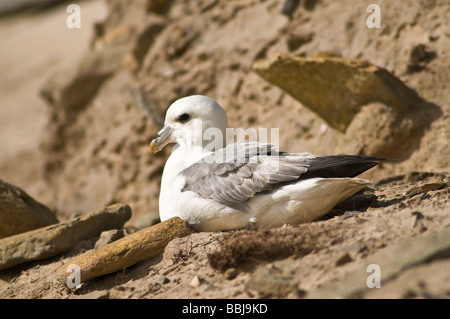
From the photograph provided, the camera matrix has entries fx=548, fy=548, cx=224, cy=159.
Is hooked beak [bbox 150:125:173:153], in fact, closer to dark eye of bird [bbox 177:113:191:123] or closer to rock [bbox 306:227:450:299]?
dark eye of bird [bbox 177:113:191:123]

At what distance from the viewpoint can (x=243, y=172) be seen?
162 inches

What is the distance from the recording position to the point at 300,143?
21.1 ft

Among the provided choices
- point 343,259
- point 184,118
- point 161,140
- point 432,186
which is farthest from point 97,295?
point 432,186

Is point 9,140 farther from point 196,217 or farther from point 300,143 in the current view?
point 196,217

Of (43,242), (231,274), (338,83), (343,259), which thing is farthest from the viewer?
(338,83)

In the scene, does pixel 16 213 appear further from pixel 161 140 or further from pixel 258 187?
pixel 258 187

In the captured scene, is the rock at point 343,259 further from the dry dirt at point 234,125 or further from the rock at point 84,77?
the rock at point 84,77

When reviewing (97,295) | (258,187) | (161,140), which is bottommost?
(97,295)

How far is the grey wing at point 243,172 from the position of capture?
397 centimetres

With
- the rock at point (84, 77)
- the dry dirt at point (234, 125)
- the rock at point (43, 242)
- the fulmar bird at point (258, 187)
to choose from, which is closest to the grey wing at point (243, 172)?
the fulmar bird at point (258, 187)

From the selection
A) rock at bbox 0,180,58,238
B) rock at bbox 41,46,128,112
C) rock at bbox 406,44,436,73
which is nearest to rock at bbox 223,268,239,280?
rock at bbox 0,180,58,238

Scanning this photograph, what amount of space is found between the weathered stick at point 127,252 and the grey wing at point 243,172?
14.6 inches

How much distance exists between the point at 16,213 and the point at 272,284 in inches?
119
